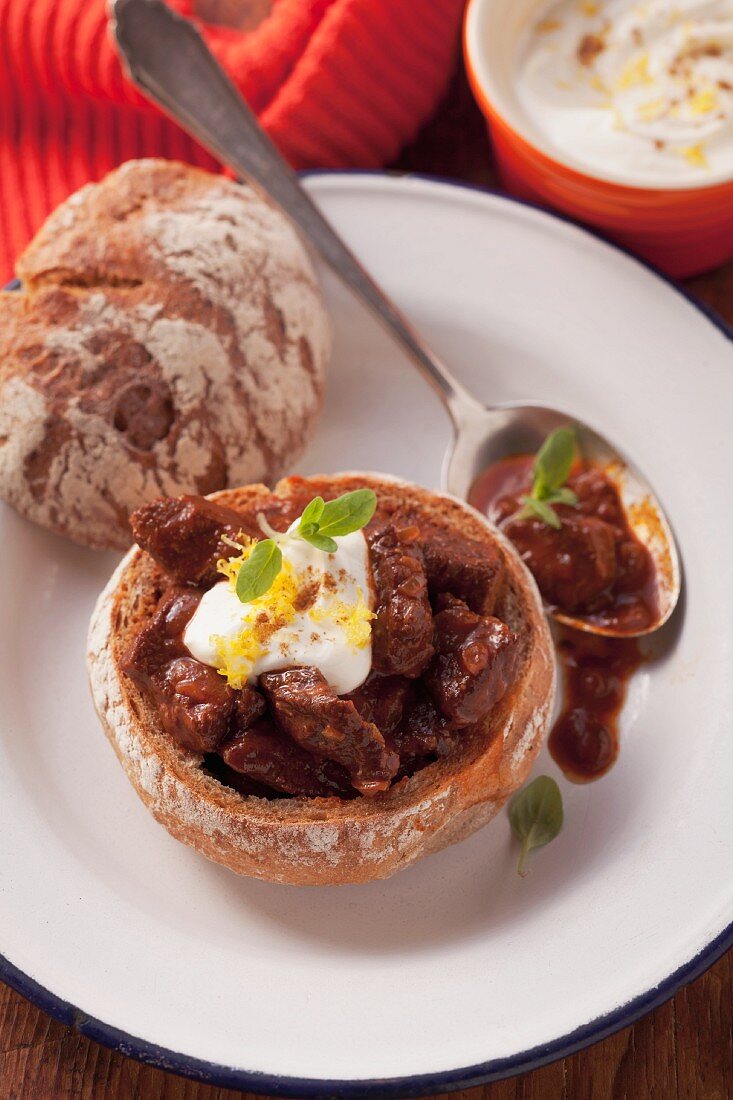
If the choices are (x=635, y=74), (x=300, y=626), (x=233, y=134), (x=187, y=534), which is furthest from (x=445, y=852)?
(x=635, y=74)

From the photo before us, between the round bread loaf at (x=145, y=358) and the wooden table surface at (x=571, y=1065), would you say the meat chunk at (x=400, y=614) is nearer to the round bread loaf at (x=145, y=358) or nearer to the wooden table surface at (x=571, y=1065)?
the round bread loaf at (x=145, y=358)

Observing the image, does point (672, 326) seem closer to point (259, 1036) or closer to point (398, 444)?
point (398, 444)

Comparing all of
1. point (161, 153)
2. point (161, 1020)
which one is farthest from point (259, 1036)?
point (161, 153)

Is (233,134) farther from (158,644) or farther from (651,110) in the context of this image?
(158,644)

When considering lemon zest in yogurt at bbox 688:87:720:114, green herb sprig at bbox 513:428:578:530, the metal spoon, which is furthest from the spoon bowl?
lemon zest in yogurt at bbox 688:87:720:114

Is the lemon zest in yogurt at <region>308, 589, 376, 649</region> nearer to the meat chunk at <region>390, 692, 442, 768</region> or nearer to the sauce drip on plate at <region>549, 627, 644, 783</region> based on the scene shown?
the meat chunk at <region>390, 692, 442, 768</region>

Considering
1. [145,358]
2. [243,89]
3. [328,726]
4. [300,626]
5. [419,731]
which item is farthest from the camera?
[243,89]

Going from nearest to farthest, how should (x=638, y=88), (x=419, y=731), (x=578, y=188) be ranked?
(x=419, y=731)
(x=578, y=188)
(x=638, y=88)
